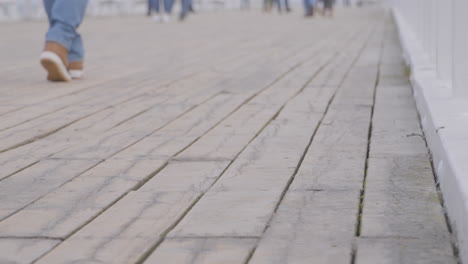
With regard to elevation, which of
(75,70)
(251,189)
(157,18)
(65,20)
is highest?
(65,20)

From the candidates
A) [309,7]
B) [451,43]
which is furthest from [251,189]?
[309,7]

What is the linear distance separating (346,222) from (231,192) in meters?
0.39

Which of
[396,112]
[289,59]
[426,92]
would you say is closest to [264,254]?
[426,92]

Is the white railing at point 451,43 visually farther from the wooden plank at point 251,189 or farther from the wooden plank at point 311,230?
the wooden plank at point 311,230

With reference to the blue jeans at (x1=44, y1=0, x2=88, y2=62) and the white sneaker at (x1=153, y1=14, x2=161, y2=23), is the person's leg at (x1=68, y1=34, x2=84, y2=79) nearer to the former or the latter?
the blue jeans at (x1=44, y1=0, x2=88, y2=62)

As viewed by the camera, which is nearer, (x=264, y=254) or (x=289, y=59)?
(x=264, y=254)

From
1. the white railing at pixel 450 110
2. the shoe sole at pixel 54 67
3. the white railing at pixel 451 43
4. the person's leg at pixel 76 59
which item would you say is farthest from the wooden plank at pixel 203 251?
the person's leg at pixel 76 59

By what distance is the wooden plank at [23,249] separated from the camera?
5.84ft

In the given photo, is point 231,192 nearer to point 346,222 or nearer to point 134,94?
point 346,222

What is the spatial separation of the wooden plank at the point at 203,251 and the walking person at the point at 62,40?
338 cm

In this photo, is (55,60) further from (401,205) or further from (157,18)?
(157,18)

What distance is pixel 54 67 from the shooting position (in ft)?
17.0

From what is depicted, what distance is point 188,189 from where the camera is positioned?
7.77 ft

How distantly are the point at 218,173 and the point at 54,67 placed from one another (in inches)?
109
